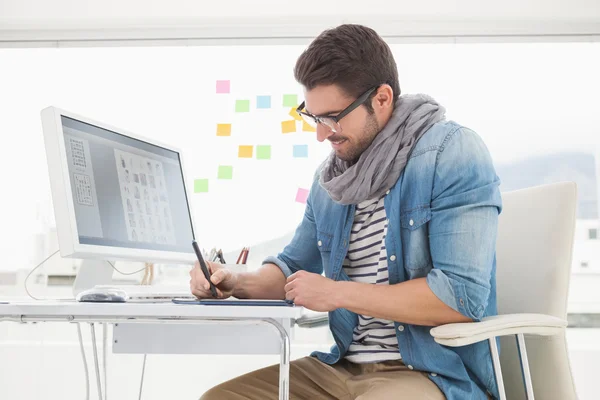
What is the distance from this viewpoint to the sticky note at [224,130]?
137 inches

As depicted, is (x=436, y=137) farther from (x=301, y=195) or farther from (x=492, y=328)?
(x=301, y=195)

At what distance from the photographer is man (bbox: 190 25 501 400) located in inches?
47.6

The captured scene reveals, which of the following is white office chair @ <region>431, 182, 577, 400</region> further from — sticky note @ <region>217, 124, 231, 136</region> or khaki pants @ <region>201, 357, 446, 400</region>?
sticky note @ <region>217, 124, 231, 136</region>

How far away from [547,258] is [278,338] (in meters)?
0.63

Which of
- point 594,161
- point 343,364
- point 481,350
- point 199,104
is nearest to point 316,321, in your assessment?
point 343,364

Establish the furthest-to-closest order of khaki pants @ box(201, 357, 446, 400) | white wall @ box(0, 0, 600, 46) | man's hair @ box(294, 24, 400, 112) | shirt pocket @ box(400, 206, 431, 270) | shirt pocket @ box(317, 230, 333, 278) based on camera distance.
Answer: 1. white wall @ box(0, 0, 600, 46)
2. shirt pocket @ box(317, 230, 333, 278)
3. man's hair @ box(294, 24, 400, 112)
4. shirt pocket @ box(400, 206, 431, 270)
5. khaki pants @ box(201, 357, 446, 400)

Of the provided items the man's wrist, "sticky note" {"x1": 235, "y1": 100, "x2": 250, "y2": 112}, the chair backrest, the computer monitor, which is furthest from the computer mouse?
"sticky note" {"x1": 235, "y1": 100, "x2": 250, "y2": 112}

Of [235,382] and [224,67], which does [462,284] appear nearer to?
[235,382]

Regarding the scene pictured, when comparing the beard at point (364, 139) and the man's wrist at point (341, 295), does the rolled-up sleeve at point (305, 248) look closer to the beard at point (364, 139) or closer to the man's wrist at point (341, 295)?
the beard at point (364, 139)

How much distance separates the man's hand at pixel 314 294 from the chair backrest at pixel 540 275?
0.45 metres

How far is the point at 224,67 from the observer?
3533 millimetres

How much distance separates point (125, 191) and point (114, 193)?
0.05 meters

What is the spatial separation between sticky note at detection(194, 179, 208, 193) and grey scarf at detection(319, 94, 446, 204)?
2074 millimetres

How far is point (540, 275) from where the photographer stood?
1377mm
